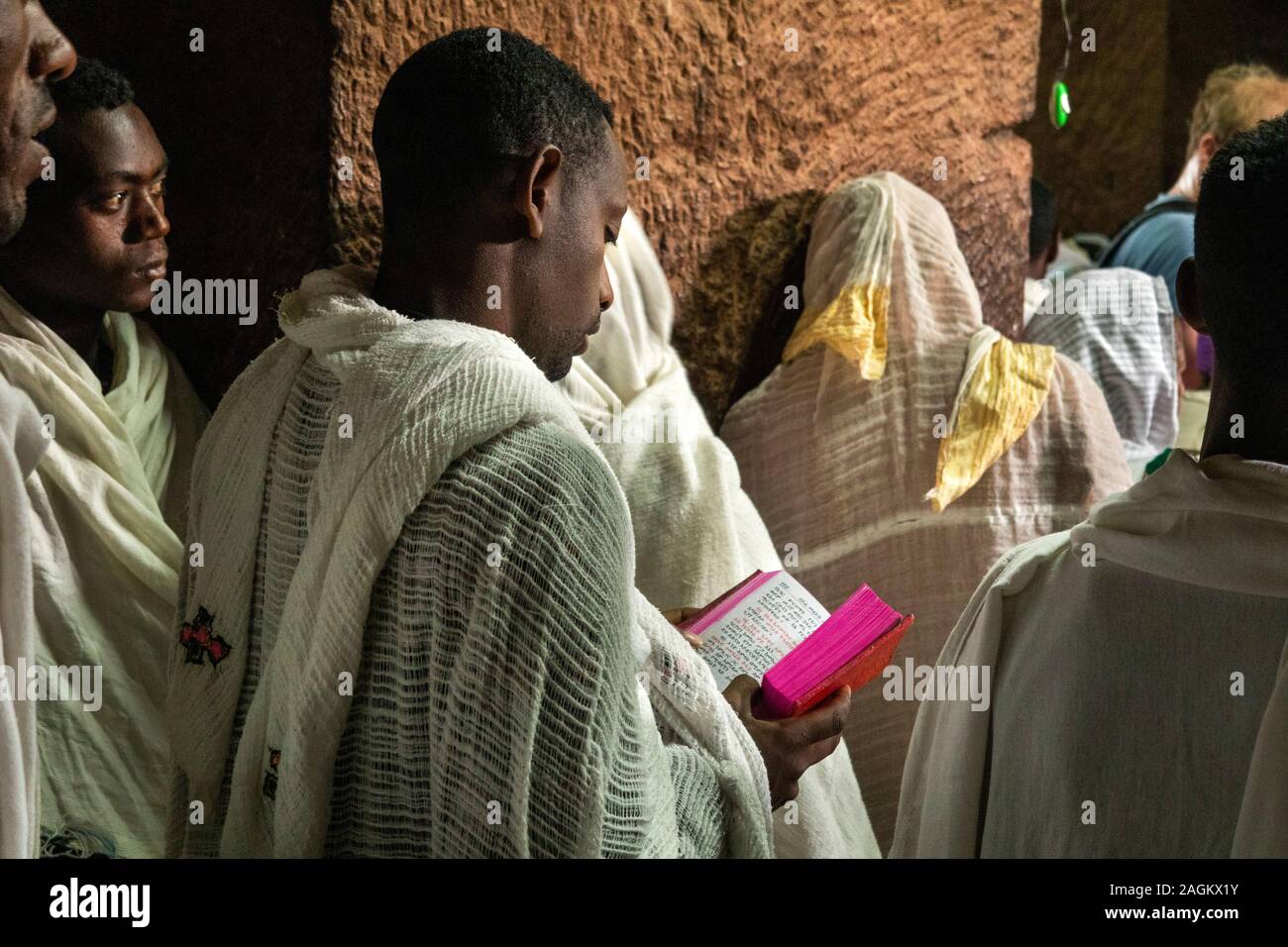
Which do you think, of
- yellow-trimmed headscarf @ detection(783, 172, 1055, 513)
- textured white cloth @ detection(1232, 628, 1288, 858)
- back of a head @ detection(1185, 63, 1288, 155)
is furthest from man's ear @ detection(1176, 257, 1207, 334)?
back of a head @ detection(1185, 63, 1288, 155)

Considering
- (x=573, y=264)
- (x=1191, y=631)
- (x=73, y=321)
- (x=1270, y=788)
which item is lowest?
(x=1270, y=788)

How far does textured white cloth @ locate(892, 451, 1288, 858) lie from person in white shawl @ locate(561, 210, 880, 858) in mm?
761

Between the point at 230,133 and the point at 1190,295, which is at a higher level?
the point at 230,133

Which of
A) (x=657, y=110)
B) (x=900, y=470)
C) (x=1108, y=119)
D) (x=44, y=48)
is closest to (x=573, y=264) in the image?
(x=44, y=48)

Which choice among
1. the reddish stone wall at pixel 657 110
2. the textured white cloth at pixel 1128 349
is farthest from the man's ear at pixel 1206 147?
the reddish stone wall at pixel 657 110

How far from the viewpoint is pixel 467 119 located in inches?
64.7

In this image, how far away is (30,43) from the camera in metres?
1.75

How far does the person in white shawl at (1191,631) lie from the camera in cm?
158

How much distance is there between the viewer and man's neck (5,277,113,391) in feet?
7.41

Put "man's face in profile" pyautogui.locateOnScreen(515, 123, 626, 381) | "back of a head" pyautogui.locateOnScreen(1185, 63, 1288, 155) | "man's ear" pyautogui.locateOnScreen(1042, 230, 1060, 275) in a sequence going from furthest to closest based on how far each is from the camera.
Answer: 1. "man's ear" pyautogui.locateOnScreen(1042, 230, 1060, 275)
2. "back of a head" pyautogui.locateOnScreen(1185, 63, 1288, 155)
3. "man's face in profile" pyautogui.locateOnScreen(515, 123, 626, 381)

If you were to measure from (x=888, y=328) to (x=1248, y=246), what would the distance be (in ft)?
4.47

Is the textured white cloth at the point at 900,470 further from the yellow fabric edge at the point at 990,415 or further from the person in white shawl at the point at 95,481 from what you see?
the person in white shawl at the point at 95,481

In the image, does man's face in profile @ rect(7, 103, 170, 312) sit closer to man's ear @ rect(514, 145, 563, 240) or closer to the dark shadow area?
man's ear @ rect(514, 145, 563, 240)

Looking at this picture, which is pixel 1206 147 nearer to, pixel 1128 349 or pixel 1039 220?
pixel 1039 220
